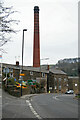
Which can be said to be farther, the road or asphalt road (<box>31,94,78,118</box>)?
asphalt road (<box>31,94,78,118</box>)

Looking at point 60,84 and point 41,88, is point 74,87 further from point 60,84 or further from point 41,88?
point 41,88

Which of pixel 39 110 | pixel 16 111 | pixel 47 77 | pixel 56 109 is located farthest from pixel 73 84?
pixel 16 111

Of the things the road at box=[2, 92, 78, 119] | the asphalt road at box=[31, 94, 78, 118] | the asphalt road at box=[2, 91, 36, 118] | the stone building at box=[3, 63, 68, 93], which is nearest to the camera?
the asphalt road at box=[2, 91, 36, 118]

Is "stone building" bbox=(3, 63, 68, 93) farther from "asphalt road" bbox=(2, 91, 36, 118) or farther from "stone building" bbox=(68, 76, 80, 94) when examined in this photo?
"asphalt road" bbox=(2, 91, 36, 118)

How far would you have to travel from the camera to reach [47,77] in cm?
8181

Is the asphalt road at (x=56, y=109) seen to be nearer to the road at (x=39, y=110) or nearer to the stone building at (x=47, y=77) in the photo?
the road at (x=39, y=110)

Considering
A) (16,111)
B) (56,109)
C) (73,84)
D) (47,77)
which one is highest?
(47,77)

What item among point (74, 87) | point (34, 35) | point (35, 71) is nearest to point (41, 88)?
point (35, 71)

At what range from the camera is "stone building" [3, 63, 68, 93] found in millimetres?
71381

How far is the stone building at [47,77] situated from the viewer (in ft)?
234

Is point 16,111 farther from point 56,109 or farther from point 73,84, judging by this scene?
point 73,84

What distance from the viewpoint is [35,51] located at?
67.8 meters

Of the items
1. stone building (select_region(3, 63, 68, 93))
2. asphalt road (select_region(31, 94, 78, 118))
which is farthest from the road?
stone building (select_region(3, 63, 68, 93))

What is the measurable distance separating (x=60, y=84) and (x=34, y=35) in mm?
24476
